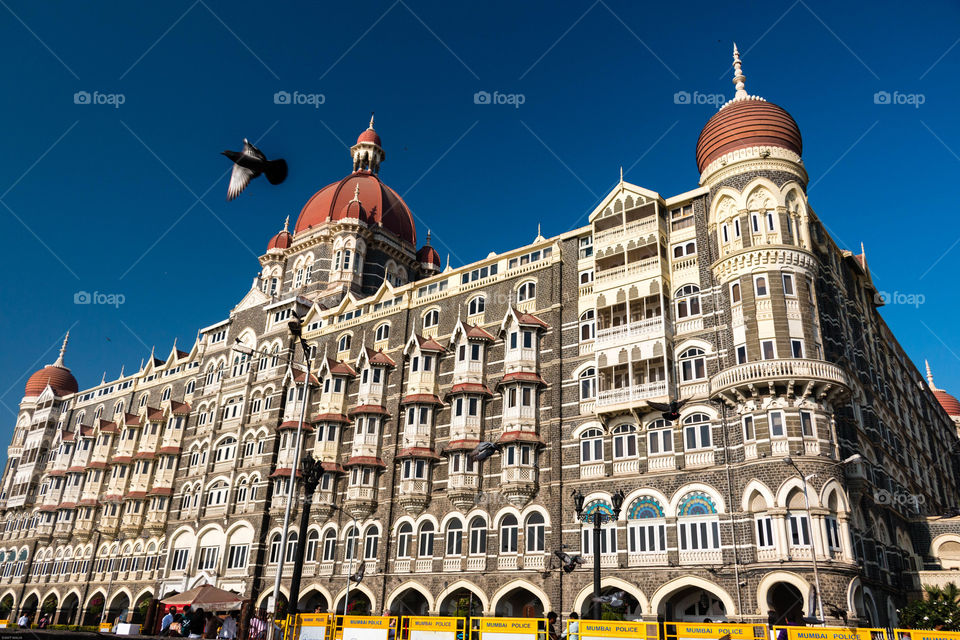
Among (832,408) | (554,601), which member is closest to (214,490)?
(554,601)

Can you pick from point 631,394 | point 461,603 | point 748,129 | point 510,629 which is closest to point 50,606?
point 461,603

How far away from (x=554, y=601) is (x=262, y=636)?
15.1m

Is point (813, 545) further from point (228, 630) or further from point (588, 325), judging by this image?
point (228, 630)

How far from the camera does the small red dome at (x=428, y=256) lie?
233 feet

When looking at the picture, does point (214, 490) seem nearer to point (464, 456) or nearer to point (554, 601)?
point (464, 456)

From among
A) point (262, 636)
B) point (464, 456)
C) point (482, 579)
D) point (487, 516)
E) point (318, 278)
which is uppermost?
point (318, 278)

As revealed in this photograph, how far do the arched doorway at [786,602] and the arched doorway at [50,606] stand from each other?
192 ft

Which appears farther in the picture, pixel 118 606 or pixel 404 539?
pixel 118 606

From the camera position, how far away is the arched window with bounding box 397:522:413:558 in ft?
145

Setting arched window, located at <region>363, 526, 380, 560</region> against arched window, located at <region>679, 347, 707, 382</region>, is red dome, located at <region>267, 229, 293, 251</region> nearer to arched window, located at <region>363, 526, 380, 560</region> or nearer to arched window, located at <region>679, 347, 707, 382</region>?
arched window, located at <region>363, 526, 380, 560</region>

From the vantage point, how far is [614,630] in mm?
22750

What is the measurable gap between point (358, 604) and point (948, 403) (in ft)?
240

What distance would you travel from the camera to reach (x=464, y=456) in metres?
43.4

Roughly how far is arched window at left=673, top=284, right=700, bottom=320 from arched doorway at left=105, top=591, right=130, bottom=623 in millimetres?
48190
